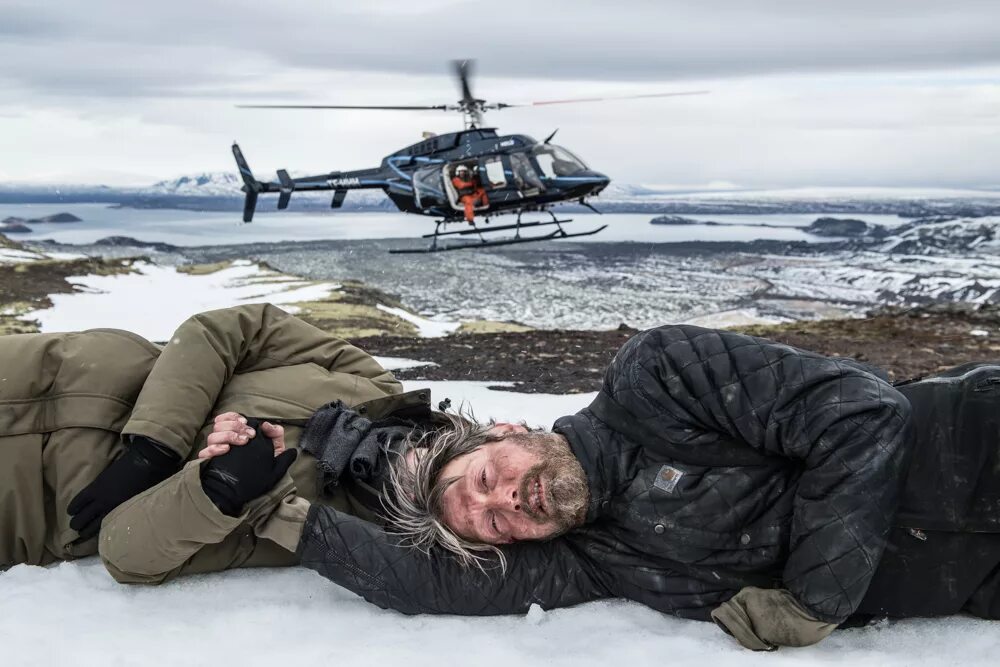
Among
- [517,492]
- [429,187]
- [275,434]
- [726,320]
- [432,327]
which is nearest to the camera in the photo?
[517,492]

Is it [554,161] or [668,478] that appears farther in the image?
[554,161]

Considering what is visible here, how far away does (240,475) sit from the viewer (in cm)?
274

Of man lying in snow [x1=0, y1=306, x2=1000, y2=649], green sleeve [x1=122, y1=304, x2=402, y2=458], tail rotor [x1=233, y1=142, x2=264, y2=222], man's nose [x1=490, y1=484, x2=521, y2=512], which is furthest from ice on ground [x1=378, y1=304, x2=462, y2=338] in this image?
man's nose [x1=490, y1=484, x2=521, y2=512]

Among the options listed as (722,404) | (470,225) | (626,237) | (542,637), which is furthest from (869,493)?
(626,237)

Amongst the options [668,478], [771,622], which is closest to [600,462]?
[668,478]

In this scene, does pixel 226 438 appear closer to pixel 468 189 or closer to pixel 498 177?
pixel 498 177

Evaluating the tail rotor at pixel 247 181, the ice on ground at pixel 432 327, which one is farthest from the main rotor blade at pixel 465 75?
the tail rotor at pixel 247 181

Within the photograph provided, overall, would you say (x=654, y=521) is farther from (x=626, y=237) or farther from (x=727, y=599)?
(x=626, y=237)

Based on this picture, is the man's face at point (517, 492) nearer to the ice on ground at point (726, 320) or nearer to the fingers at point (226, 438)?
the fingers at point (226, 438)

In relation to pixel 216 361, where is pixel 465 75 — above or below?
above

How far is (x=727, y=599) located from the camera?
268 cm

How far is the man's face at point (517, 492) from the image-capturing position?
271cm

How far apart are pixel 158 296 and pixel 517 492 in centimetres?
2596

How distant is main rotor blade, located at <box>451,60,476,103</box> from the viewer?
24.7 meters
